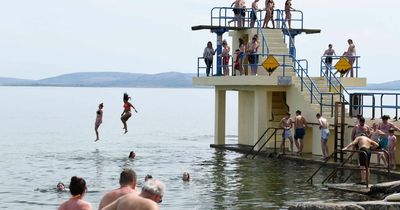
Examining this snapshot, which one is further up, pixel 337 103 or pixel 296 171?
pixel 337 103

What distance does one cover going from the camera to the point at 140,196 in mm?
12617

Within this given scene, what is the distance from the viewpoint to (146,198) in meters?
12.6

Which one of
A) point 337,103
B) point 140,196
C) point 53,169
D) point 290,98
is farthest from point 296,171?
point 140,196

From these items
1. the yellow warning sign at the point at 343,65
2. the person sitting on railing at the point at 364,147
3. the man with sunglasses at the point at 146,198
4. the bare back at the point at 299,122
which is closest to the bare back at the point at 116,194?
the man with sunglasses at the point at 146,198

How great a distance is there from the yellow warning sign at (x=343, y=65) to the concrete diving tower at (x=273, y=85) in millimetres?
261

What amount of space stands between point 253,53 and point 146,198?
94.0 feet

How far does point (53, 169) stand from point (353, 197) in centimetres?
1458

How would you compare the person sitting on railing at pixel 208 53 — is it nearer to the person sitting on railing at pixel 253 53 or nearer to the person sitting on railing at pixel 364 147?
the person sitting on railing at pixel 253 53

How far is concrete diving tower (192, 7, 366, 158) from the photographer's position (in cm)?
3922

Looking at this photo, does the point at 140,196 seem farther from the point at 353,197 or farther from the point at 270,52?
the point at 270,52

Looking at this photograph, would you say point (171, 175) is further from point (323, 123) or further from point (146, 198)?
point (146, 198)

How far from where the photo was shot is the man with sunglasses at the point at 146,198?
489 inches

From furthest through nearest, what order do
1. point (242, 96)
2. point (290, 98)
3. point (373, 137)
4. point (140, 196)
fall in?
point (242, 96)
point (290, 98)
point (373, 137)
point (140, 196)

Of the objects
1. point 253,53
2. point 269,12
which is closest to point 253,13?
point 269,12
